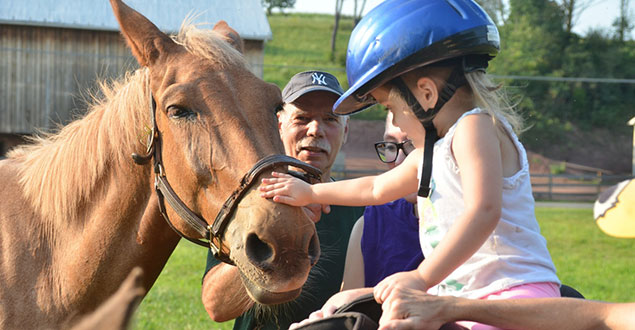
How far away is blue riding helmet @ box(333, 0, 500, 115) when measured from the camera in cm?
212

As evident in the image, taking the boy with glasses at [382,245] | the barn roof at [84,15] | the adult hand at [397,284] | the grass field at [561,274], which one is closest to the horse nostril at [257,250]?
the adult hand at [397,284]

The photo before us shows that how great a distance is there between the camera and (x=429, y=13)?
2.19 m

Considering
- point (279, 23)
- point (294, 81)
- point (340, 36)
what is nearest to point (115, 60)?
point (294, 81)

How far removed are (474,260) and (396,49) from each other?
0.76 metres

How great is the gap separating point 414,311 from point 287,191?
2.57 ft

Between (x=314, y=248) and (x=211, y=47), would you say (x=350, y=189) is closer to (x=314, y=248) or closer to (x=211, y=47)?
(x=314, y=248)

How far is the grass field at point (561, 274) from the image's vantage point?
7219mm

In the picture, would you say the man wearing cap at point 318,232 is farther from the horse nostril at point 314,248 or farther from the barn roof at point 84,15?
the barn roof at point 84,15

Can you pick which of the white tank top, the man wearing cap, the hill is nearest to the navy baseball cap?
the man wearing cap

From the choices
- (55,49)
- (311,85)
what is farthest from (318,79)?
(55,49)

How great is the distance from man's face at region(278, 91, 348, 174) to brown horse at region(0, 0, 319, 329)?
0.79 metres

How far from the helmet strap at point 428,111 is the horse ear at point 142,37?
3.74 ft

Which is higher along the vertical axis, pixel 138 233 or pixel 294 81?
pixel 294 81

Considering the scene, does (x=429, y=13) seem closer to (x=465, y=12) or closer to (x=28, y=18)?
(x=465, y=12)
